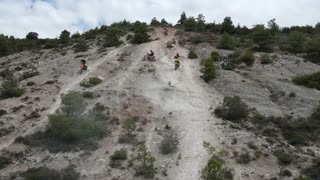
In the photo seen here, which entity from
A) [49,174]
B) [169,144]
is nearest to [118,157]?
[169,144]

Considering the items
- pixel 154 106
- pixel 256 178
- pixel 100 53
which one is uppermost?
pixel 100 53

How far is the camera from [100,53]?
59.8 meters

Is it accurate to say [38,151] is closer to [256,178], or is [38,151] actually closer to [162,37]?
[256,178]

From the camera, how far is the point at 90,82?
4716 centimetres

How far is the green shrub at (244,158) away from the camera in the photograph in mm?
31083

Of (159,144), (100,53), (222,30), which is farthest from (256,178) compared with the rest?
(222,30)

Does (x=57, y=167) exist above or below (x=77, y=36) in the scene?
below

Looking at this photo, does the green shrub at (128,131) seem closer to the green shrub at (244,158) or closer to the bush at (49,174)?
the bush at (49,174)

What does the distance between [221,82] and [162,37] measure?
25652 mm

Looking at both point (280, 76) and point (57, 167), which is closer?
point (57, 167)

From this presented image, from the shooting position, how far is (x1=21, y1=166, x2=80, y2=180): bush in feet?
93.8

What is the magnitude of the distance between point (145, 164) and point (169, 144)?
3255 mm

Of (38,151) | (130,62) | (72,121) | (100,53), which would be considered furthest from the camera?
(100,53)

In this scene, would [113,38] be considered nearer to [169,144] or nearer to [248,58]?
[248,58]
